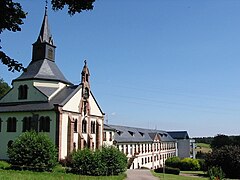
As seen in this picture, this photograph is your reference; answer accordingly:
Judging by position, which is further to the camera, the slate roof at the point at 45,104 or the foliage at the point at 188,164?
the foliage at the point at 188,164

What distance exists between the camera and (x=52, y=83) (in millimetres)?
39031

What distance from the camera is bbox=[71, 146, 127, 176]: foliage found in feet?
100

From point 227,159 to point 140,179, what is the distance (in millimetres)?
18803

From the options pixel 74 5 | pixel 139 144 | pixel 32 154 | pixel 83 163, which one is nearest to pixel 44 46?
pixel 32 154

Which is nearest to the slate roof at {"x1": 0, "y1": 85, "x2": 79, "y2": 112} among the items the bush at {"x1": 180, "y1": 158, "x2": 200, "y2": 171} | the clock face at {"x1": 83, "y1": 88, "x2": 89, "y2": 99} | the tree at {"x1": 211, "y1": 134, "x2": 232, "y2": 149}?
the clock face at {"x1": 83, "y1": 88, "x2": 89, "y2": 99}

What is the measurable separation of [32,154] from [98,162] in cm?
650

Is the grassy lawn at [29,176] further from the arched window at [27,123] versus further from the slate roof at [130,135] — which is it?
the slate roof at [130,135]

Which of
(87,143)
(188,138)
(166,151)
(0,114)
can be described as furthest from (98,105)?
(188,138)

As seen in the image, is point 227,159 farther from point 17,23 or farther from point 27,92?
point 17,23

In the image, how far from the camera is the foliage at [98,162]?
30.6 m

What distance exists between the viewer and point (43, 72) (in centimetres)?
3966

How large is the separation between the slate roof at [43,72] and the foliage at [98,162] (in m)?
12.1

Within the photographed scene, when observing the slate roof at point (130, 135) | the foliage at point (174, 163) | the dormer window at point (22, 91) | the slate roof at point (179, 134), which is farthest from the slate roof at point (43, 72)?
the slate roof at point (179, 134)

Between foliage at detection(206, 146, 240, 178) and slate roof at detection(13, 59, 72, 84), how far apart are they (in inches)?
955
